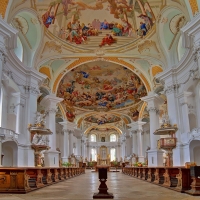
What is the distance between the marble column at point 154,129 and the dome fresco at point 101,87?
4.79m

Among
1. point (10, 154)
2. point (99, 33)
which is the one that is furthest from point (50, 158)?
point (99, 33)

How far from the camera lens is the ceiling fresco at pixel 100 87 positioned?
27969 mm

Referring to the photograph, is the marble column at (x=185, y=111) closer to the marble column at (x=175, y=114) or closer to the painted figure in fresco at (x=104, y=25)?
the marble column at (x=175, y=114)

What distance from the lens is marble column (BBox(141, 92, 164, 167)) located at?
68.4 feet

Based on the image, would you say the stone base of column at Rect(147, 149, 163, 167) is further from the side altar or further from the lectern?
the lectern

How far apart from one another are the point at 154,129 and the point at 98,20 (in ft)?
32.7

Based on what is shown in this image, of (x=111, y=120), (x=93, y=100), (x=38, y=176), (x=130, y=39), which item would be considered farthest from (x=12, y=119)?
(x=111, y=120)

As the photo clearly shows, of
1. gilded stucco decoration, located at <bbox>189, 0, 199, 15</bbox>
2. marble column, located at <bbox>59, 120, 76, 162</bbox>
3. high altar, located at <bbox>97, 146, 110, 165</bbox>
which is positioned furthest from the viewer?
high altar, located at <bbox>97, 146, 110, 165</bbox>

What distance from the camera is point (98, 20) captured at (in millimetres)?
19609

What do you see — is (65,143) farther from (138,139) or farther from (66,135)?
(138,139)

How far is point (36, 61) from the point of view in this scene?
19047 mm

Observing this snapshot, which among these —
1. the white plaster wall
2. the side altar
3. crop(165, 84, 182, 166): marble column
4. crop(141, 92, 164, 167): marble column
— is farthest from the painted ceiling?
the white plaster wall

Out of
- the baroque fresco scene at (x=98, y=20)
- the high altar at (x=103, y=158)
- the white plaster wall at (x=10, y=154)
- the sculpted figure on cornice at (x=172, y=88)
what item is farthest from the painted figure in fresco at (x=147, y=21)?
the high altar at (x=103, y=158)

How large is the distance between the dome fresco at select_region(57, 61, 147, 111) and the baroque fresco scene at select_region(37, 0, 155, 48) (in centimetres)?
592
